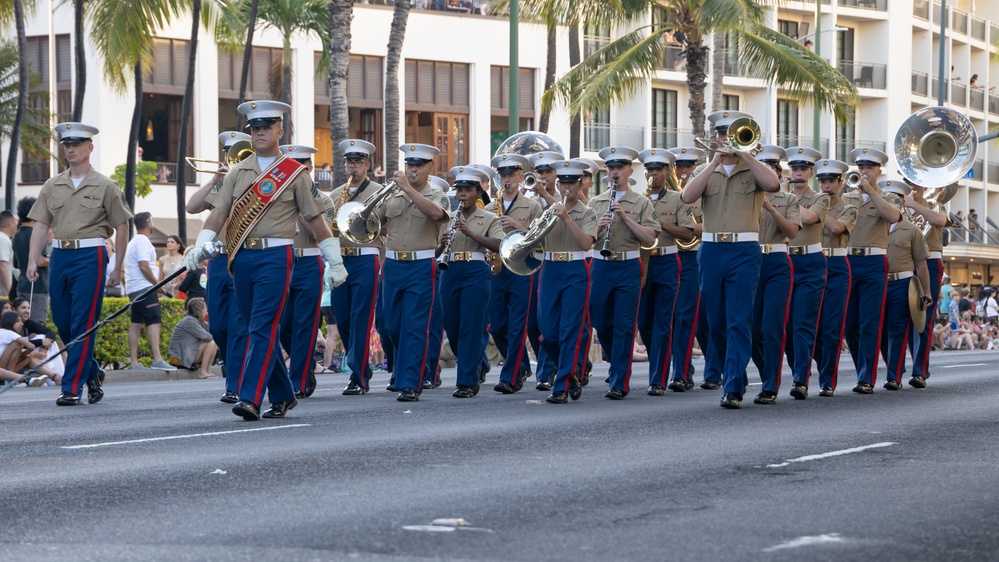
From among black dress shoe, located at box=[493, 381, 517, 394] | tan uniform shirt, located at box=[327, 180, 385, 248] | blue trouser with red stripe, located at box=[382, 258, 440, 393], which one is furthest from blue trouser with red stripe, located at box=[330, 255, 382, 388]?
black dress shoe, located at box=[493, 381, 517, 394]

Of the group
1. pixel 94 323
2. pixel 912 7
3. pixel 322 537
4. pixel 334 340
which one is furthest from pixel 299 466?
pixel 912 7

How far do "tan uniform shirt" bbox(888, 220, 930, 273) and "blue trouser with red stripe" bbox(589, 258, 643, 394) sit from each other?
3.33m

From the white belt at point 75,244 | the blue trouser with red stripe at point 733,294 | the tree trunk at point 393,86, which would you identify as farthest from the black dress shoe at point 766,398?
the tree trunk at point 393,86

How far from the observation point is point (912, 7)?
7000cm

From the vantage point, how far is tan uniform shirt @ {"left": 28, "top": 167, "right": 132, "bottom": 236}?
13.9m

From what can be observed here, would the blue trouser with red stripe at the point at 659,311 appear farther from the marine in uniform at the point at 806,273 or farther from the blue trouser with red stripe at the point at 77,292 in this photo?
the blue trouser with red stripe at the point at 77,292

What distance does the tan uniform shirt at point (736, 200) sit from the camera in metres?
13.8

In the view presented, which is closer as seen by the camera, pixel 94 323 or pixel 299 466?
pixel 299 466

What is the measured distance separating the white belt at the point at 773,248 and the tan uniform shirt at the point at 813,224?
1.25 ft

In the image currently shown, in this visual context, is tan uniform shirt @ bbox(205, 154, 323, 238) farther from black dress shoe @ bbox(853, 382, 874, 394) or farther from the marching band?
black dress shoe @ bbox(853, 382, 874, 394)

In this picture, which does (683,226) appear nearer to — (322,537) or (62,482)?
(62,482)

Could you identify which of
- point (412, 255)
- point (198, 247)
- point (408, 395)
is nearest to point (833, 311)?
point (412, 255)

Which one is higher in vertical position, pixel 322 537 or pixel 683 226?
pixel 683 226

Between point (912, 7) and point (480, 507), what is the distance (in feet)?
215
